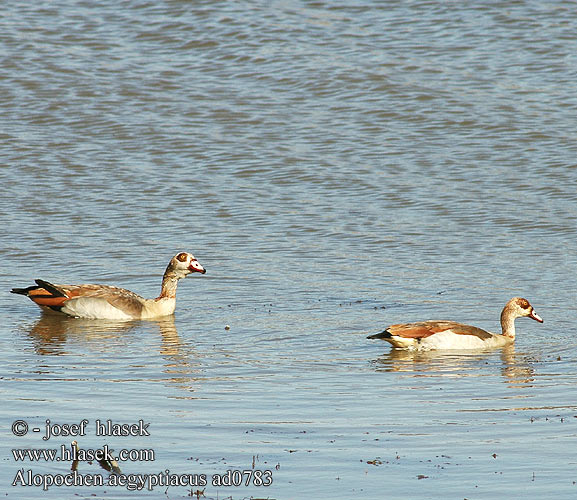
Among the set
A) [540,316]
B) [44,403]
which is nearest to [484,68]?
[540,316]

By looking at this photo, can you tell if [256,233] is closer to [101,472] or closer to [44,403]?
[44,403]

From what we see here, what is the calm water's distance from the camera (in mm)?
8250

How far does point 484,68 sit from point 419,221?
29.5 feet

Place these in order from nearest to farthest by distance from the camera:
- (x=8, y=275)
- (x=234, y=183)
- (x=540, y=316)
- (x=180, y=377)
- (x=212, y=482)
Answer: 1. (x=212, y=482)
2. (x=180, y=377)
3. (x=540, y=316)
4. (x=8, y=275)
5. (x=234, y=183)

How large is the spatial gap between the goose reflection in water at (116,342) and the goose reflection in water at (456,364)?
1.89 metres

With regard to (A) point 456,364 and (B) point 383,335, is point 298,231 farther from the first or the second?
(A) point 456,364

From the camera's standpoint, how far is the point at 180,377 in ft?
33.9

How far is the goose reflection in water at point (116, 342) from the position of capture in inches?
420

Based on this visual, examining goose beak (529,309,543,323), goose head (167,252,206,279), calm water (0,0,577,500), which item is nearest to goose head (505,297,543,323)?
goose beak (529,309,543,323)

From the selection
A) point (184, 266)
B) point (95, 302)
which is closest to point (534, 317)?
point (184, 266)

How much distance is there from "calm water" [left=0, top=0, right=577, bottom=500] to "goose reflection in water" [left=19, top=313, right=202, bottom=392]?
0.19 ft

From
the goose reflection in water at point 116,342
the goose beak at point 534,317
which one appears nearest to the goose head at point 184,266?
the goose reflection in water at point 116,342

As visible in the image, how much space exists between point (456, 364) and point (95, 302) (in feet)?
15.0

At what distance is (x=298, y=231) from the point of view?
17422mm
